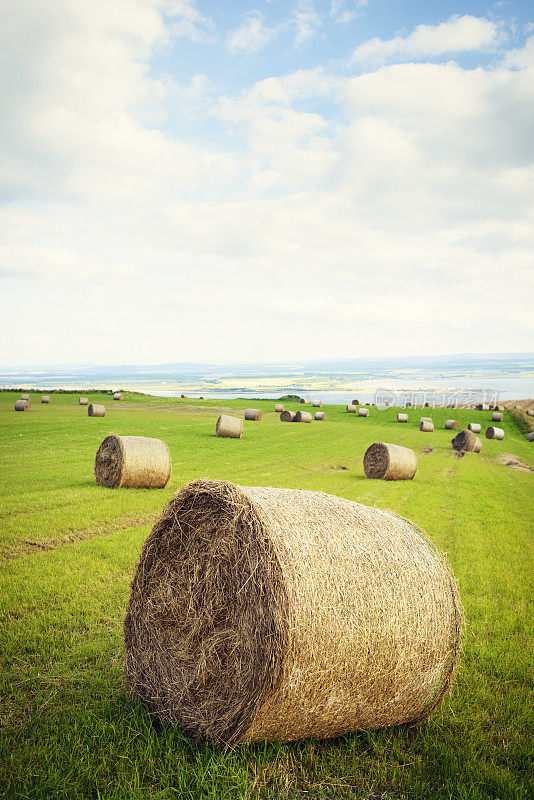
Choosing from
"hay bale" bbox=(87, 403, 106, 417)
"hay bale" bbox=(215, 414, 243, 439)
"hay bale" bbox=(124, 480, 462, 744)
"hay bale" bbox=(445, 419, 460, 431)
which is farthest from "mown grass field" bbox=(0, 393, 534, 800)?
"hay bale" bbox=(445, 419, 460, 431)

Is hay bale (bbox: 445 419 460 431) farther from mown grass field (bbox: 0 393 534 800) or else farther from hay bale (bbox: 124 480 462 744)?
hay bale (bbox: 124 480 462 744)

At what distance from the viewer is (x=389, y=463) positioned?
20.1 meters

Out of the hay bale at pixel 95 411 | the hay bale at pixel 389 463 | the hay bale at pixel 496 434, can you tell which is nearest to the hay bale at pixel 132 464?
the hay bale at pixel 389 463

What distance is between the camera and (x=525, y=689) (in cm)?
538

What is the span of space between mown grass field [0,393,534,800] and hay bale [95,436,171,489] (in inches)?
21.6

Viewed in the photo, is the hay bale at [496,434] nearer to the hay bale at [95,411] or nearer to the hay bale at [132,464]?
the hay bale at [132,464]

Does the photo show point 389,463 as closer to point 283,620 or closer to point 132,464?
point 132,464

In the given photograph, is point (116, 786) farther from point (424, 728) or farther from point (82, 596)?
point (82, 596)

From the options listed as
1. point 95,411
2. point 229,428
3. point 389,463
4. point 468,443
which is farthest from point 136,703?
point 95,411

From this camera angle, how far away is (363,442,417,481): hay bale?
66.4ft

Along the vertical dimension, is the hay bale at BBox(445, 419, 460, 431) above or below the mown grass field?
below

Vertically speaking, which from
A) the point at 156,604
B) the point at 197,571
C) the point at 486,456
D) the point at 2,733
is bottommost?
the point at 486,456

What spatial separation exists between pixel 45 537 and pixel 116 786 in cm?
748

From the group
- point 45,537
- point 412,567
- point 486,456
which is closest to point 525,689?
point 412,567
